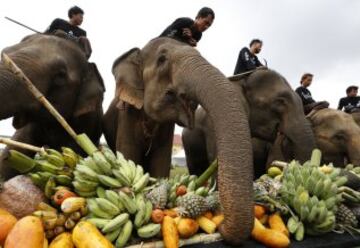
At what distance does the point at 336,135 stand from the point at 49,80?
203 inches

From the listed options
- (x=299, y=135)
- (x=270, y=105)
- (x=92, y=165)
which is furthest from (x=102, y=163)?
(x=270, y=105)

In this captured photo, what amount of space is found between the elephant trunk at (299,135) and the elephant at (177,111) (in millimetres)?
2079

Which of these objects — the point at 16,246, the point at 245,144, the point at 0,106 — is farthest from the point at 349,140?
the point at 16,246

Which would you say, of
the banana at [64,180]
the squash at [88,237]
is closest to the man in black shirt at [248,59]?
the banana at [64,180]

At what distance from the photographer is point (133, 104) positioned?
15.7 ft

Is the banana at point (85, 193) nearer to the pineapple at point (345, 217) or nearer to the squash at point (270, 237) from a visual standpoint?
the squash at point (270, 237)

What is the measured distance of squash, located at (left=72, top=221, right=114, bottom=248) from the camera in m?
2.33

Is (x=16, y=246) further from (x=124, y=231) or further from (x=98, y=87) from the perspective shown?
(x=98, y=87)

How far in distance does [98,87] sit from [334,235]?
10.4ft

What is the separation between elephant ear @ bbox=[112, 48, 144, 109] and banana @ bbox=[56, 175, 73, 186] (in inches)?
78.8

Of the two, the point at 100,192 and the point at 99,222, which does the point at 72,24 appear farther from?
the point at 99,222

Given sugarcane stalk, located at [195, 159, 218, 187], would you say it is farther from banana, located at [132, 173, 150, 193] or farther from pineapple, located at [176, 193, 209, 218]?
banana, located at [132, 173, 150, 193]

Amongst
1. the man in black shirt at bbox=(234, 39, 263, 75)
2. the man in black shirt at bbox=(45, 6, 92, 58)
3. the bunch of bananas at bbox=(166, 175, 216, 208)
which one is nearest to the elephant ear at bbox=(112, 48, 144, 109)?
the man in black shirt at bbox=(45, 6, 92, 58)

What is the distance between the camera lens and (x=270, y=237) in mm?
2838
